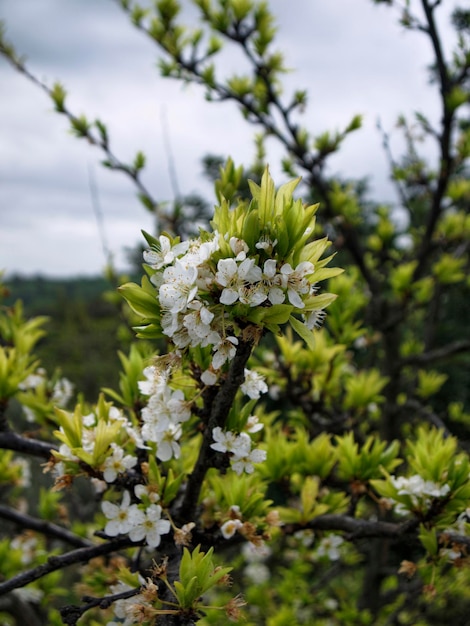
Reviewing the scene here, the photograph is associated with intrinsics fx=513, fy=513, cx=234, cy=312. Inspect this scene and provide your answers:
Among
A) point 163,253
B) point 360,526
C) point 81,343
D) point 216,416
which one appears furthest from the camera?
point 81,343

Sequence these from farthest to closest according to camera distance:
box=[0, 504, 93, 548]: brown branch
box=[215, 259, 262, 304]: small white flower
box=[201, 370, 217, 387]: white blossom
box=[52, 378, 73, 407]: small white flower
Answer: box=[52, 378, 73, 407]: small white flower → box=[0, 504, 93, 548]: brown branch → box=[201, 370, 217, 387]: white blossom → box=[215, 259, 262, 304]: small white flower

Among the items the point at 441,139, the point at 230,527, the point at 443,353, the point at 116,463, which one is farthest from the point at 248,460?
the point at 441,139

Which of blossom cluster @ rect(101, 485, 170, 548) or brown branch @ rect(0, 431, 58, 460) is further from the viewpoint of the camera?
brown branch @ rect(0, 431, 58, 460)

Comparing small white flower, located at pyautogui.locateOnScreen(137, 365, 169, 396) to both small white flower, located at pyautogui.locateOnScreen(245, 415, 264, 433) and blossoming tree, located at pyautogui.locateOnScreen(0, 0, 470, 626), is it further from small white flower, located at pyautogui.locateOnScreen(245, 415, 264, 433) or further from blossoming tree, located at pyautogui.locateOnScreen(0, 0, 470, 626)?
small white flower, located at pyautogui.locateOnScreen(245, 415, 264, 433)

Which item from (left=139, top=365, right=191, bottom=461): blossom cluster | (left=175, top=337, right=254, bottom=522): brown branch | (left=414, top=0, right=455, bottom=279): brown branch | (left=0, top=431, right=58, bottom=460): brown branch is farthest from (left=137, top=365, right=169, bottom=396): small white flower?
(left=414, top=0, right=455, bottom=279): brown branch

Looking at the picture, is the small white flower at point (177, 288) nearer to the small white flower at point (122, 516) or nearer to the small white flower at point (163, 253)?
the small white flower at point (163, 253)

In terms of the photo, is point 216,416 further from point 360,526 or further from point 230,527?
point 360,526

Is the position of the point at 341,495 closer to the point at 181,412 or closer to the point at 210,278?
the point at 181,412

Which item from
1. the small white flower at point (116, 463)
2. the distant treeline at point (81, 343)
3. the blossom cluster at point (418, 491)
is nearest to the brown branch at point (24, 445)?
the small white flower at point (116, 463)

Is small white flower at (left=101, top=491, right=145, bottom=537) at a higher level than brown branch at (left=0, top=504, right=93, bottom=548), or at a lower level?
higher
